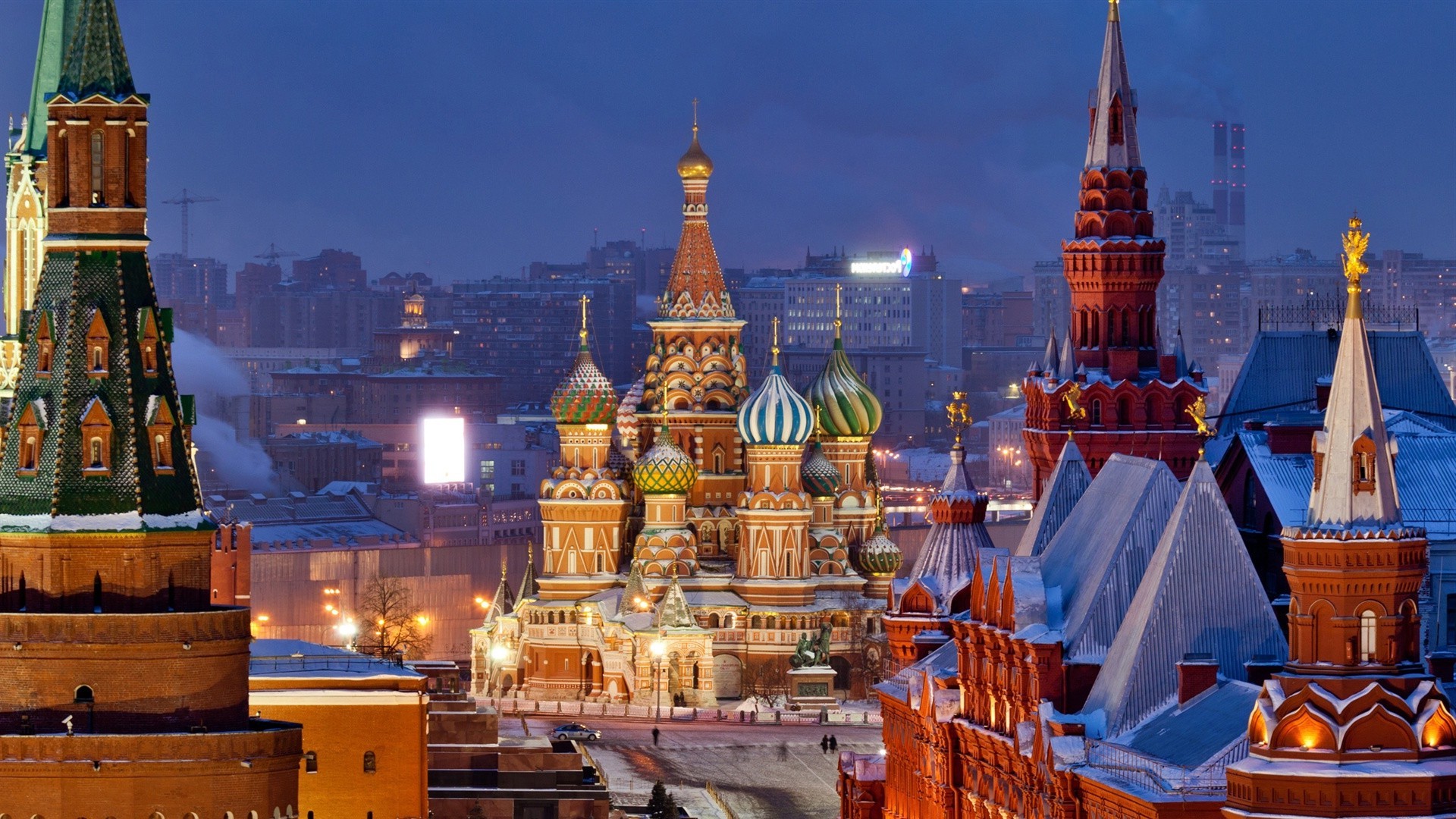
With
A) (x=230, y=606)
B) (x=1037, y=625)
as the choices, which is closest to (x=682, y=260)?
(x=1037, y=625)

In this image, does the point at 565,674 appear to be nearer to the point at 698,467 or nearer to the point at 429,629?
the point at 698,467

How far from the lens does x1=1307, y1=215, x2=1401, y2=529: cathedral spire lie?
2359 inches

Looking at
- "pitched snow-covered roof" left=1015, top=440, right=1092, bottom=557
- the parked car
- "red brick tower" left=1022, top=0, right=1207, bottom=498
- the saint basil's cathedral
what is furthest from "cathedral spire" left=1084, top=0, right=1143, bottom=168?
the saint basil's cathedral

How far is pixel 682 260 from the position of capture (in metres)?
139

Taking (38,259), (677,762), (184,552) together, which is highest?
(38,259)

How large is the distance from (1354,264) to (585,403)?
246ft

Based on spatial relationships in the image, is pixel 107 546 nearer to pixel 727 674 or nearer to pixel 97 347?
pixel 97 347

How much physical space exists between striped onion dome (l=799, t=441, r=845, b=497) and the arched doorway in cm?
698

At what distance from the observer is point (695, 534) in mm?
135250

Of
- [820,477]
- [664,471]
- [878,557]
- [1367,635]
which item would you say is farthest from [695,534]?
[1367,635]

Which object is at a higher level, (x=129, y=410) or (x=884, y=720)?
(x=129, y=410)

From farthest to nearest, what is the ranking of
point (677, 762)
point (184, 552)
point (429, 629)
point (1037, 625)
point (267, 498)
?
1. point (267, 498)
2. point (429, 629)
3. point (677, 762)
4. point (1037, 625)
5. point (184, 552)

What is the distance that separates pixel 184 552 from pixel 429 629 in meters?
98.1

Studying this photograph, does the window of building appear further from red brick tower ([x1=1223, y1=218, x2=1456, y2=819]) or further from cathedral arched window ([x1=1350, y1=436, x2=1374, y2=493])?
cathedral arched window ([x1=1350, y1=436, x2=1374, y2=493])
